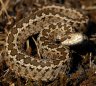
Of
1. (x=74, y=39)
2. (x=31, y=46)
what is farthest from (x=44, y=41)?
(x=74, y=39)

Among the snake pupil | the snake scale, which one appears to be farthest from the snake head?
the snake pupil

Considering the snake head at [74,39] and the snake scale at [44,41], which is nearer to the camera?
the snake scale at [44,41]

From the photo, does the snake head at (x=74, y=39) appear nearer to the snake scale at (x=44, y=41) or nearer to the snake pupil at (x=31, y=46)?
the snake scale at (x=44, y=41)

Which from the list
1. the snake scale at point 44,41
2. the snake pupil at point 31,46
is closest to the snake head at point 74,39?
the snake scale at point 44,41

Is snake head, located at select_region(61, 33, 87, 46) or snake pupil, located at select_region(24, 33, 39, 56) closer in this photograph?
snake head, located at select_region(61, 33, 87, 46)

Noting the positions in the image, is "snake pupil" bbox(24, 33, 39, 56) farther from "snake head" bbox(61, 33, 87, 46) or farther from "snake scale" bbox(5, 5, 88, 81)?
"snake head" bbox(61, 33, 87, 46)

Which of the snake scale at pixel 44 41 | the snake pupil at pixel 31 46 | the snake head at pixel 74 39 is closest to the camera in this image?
the snake scale at pixel 44 41

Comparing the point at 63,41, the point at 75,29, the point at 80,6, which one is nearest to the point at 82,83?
the point at 63,41
